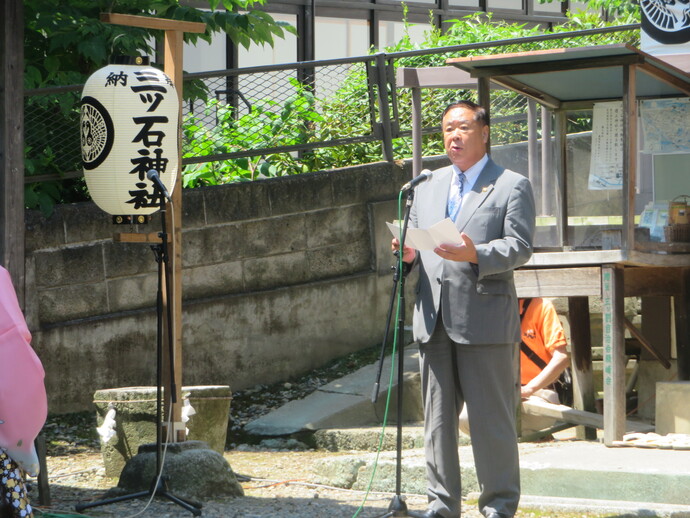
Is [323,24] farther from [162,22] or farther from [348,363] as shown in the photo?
[162,22]

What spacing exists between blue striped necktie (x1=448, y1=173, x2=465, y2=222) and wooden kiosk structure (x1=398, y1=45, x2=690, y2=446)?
1557 mm

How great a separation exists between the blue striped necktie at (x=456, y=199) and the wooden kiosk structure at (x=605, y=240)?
1557mm

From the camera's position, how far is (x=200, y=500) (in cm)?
654

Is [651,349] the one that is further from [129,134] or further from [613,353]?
[129,134]

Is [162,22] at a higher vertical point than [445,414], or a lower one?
higher

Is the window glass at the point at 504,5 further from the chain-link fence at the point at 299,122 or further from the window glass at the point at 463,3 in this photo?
the chain-link fence at the point at 299,122

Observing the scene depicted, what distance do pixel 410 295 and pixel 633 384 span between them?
2.98 m

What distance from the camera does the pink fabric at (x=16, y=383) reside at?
174 inches

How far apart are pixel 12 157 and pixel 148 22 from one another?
2.33m

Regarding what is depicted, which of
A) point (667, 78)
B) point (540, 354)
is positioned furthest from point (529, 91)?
point (540, 354)

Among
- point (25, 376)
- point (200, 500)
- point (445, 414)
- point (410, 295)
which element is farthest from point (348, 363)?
point (25, 376)

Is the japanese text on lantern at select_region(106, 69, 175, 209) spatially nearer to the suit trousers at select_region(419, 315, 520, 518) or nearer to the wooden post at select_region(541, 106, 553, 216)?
the suit trousers at select_region(419, 315, 520, 518)

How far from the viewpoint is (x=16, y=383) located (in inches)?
175

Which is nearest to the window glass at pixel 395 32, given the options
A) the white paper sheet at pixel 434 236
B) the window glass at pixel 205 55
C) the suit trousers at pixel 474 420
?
the window glass at pixel 205 55
